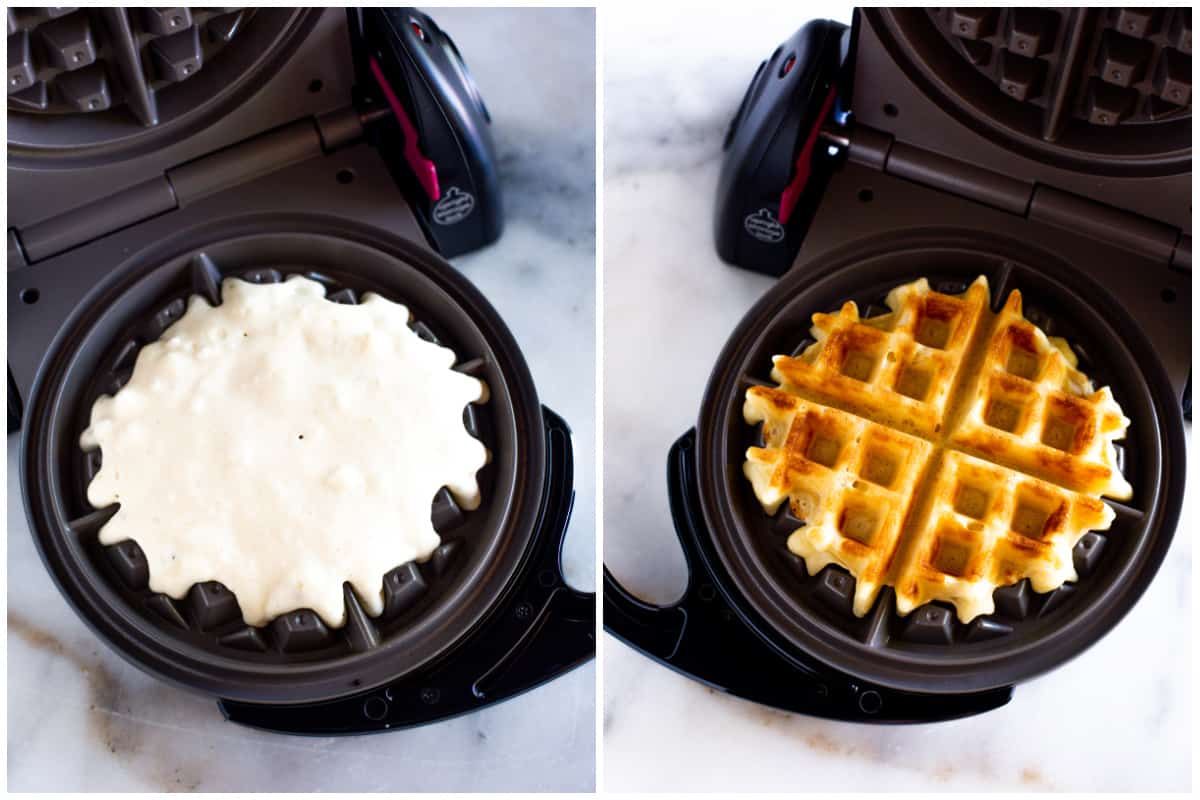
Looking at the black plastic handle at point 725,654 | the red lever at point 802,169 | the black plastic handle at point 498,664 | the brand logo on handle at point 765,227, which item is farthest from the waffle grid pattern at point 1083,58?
the black plastic handle at point 498,664

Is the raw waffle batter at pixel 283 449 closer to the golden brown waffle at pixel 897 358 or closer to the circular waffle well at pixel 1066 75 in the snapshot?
the golden brown waffle at pixel 897 358

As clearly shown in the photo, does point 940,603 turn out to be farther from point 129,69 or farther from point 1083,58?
point 129,69

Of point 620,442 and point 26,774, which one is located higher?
point 620,442

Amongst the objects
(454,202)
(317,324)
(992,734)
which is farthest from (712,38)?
(992,734)

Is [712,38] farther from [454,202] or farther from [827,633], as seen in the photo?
[827,633]

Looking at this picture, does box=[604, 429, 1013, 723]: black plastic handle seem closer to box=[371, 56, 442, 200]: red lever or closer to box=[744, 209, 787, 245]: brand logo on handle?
box=[744, 209, 787, 245]: brand logo on handle

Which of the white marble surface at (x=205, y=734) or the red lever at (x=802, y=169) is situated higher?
the red lever at (x=802, y=169)

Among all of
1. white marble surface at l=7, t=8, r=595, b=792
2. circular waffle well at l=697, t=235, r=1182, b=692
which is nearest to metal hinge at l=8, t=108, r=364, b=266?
Result: white marble surface at l=7, t=8, r=595, b=792
